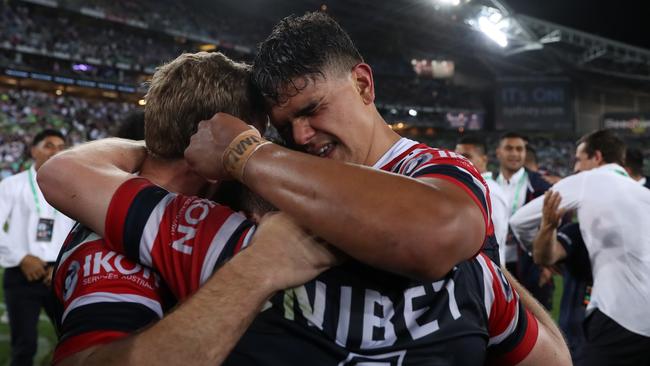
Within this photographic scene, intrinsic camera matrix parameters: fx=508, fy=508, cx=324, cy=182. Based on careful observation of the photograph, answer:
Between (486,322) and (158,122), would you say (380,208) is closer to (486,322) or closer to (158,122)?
(486,322)

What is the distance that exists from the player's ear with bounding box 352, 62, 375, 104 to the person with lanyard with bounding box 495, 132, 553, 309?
482 centimetres

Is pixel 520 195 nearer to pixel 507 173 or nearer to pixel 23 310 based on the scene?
pixel 507 173

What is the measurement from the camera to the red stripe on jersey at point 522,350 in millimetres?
1520

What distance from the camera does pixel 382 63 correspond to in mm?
39812

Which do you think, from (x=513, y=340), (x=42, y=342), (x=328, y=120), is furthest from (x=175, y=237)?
(x=42, y=342)

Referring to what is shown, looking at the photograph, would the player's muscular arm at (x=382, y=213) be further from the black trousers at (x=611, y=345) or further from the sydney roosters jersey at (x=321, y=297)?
the black trousers at (x=611, y=345)

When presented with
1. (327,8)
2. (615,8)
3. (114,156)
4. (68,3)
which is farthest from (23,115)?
(615,8)

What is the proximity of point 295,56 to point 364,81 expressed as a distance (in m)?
0.32

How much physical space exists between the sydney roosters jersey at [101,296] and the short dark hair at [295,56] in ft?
2.19

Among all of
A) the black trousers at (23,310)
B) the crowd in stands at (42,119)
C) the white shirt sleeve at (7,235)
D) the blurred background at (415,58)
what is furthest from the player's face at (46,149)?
the blurred background at (415,58)

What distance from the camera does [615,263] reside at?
128 inches

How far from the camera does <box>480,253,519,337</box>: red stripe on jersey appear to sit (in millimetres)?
1432

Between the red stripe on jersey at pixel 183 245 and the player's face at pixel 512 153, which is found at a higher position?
the red stripe on jersey at pixel 183 245

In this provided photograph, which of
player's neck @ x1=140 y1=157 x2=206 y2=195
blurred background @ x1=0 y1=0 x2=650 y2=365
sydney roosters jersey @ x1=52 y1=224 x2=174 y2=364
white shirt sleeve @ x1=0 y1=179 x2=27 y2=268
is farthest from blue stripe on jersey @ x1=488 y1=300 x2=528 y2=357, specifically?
blurred background @ x1=0 y1=0 x2=650 y2=365
